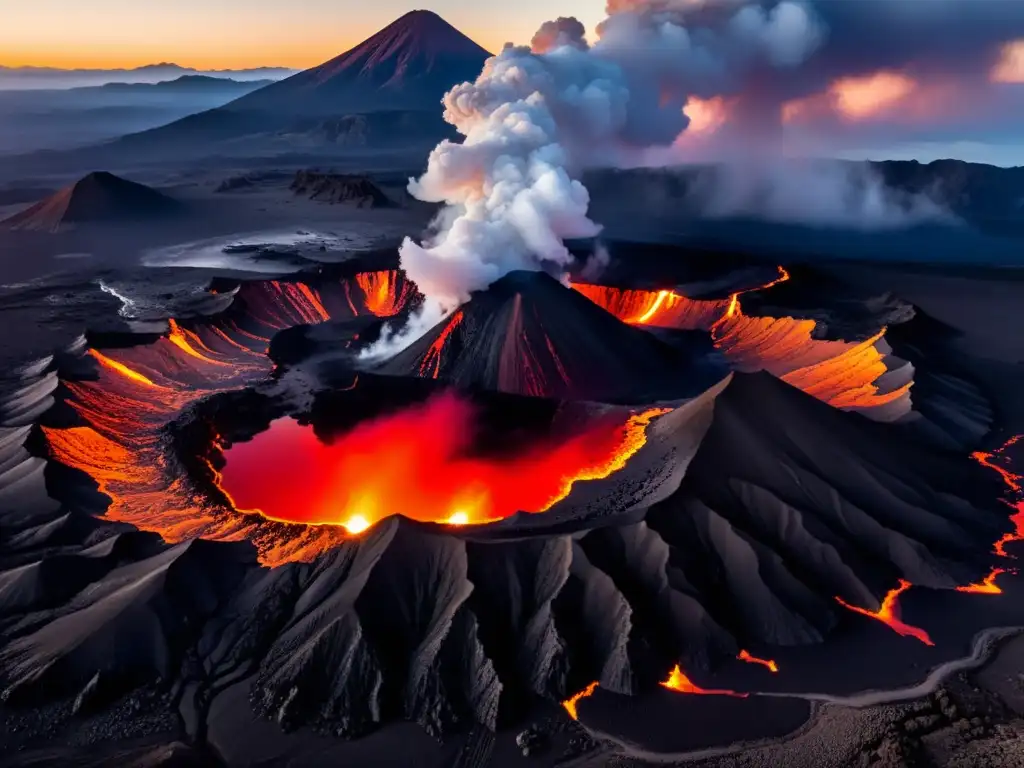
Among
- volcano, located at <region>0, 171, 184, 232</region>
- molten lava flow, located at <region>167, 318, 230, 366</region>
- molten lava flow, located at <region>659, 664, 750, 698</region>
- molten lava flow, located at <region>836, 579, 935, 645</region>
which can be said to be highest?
molten lava flow, located at <region>836, 579, 935, 645</region>

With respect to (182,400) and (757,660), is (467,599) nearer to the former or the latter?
(757,660)

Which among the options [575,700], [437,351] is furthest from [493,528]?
[437,351]

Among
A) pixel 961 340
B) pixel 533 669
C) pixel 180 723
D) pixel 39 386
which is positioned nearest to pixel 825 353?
pixel 961 340

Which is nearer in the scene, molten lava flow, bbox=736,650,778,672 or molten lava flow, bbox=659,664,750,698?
molten lava flow, bbox=659,664,750,698

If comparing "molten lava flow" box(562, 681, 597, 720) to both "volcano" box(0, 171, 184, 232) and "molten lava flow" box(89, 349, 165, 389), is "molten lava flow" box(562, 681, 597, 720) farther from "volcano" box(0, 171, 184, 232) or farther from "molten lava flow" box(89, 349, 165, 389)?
Answer: "volcano" box(0, 171, 184, 232)

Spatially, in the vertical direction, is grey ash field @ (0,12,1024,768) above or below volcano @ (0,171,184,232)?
above

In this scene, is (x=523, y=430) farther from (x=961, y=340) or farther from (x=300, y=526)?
(x=961, y=340)

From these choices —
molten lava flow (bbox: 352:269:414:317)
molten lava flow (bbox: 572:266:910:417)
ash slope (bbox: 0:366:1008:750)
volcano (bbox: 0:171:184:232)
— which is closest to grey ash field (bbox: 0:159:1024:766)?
ash slope (bbox: 0:366:1008:750)
